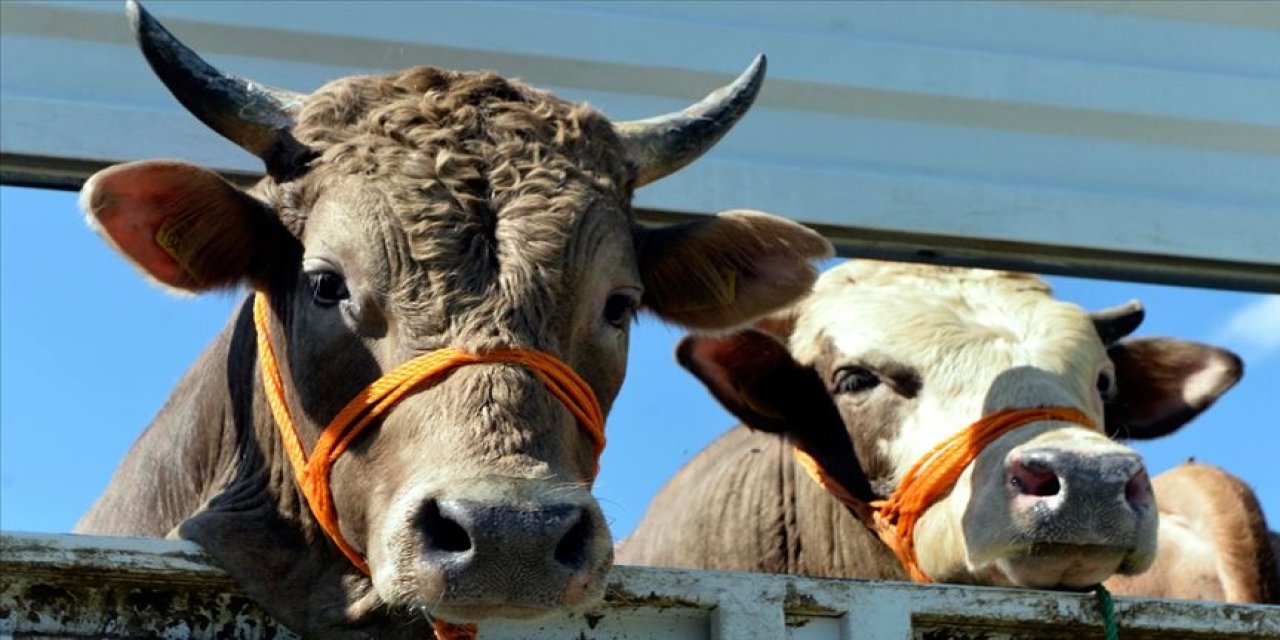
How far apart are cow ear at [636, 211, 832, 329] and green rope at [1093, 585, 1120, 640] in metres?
1.59

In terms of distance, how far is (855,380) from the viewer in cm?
659

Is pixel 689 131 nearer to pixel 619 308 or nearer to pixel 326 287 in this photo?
pixel 619 308

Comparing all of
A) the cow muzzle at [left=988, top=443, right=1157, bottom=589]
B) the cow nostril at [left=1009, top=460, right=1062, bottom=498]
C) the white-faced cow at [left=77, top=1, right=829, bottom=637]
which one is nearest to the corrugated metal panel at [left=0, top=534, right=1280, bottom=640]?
the white-faced cow at [left=77, top=1, right=829, bottom=637]

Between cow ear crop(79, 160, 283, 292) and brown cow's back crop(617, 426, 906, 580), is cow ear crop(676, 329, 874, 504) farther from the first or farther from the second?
cow ear crop(79, 160, 283, 292)

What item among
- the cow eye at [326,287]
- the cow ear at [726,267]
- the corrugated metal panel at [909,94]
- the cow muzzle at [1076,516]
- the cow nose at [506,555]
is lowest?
the cow nose at [506,555]

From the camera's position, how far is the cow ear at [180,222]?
4.72m

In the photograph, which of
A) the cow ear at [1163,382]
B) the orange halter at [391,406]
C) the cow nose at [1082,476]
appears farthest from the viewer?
the cow ear at [1163,382]

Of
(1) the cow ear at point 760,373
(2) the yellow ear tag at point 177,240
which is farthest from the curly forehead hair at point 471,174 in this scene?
(1) the cow ear at point 760,373

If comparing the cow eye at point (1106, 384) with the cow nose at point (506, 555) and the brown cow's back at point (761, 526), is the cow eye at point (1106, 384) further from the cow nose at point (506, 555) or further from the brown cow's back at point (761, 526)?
the cow nose at point (506, 555)

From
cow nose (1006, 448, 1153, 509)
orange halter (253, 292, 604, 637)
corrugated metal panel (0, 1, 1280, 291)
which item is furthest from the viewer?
corrugated metal panel (0, 1, 1280, 291)

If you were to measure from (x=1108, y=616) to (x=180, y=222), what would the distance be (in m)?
2.44

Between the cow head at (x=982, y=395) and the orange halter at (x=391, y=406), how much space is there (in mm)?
1521

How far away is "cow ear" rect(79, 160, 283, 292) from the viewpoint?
4.72 metres

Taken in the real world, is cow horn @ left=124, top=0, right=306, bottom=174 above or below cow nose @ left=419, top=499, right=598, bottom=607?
above
